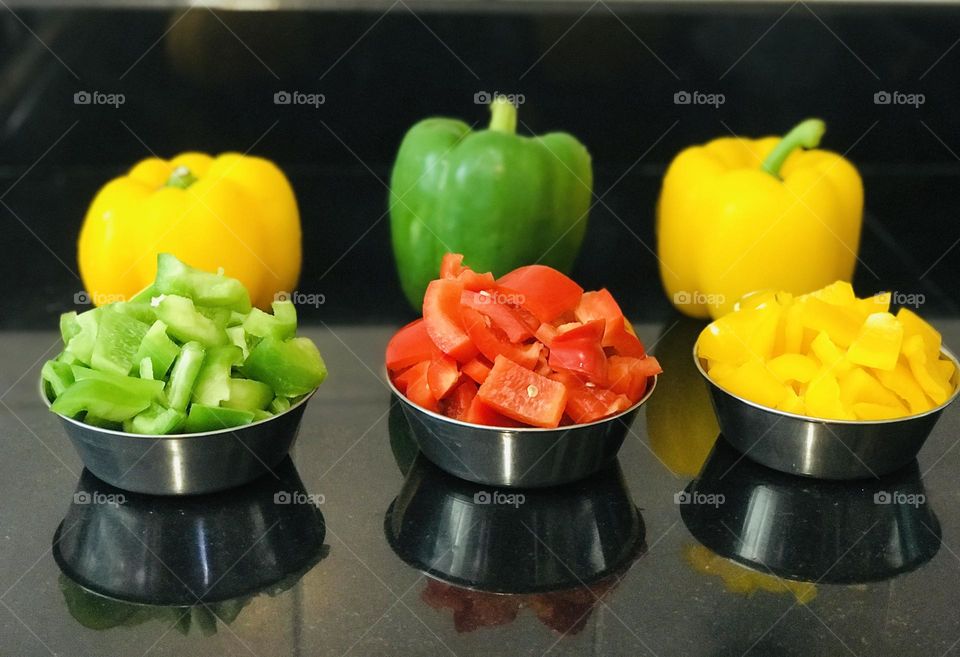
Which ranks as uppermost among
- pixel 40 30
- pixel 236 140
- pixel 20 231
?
pixel 40 30

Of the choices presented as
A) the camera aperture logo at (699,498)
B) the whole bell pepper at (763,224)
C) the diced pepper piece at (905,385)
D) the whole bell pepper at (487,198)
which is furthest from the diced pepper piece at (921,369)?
the whole bell pepper at (487,198)

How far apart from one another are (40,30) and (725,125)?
1117 mm

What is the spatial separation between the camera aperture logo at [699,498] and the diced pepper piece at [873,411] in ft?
0.51

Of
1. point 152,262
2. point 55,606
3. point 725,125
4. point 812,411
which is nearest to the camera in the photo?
point 55,606

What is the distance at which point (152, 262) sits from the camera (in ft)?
4.96

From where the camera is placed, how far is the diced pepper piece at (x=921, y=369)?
1.10 m

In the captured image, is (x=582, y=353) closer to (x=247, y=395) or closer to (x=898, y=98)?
(x=247, y=395)

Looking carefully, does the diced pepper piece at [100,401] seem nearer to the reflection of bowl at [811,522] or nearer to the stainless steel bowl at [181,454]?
the stainless steel bowl at [181,454]

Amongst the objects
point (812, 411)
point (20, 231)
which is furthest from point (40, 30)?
point (812, 411)

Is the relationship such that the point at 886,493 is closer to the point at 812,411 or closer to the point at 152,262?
the point at 812,411

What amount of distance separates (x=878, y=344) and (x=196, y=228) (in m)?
0.87

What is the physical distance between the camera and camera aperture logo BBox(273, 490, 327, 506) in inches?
44.3

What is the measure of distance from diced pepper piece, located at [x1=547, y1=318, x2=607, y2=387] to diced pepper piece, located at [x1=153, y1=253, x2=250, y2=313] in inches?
12.8

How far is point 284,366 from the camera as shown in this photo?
1081 mm
